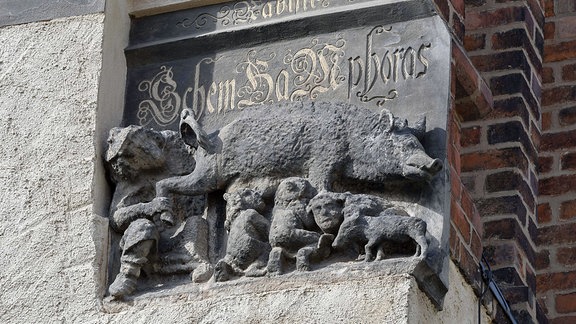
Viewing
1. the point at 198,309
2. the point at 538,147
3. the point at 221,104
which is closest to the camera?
the point at 198,309

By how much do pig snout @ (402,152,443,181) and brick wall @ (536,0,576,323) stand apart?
4.44 ft

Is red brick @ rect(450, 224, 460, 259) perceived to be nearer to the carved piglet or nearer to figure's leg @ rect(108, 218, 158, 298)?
the carved piglet

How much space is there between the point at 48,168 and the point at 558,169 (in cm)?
192

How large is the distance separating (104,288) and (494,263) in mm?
1383

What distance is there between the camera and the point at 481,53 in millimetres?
7555

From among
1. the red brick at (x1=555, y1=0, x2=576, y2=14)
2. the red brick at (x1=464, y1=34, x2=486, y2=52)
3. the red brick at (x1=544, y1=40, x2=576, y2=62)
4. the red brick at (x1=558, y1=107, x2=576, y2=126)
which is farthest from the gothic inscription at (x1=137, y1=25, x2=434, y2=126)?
the red brick at (x1=555, y1=0, x2=576, y2=14)

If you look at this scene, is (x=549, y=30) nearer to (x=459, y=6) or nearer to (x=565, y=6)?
(x=565, y=6)

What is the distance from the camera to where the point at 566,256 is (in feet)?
24.5

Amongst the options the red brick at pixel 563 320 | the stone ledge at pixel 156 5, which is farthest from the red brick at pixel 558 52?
the stone ledge at pixel 156 5

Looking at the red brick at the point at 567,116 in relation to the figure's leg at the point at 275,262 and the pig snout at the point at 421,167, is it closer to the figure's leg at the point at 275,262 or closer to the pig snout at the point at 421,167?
the pig snout at the point at 421,167

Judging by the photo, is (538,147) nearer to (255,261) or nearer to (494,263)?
(494,263)

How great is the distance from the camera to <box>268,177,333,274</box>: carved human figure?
6.15 meters

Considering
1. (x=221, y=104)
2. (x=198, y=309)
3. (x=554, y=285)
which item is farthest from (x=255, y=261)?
(x=554, y=285)

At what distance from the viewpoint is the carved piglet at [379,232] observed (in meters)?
6.09
